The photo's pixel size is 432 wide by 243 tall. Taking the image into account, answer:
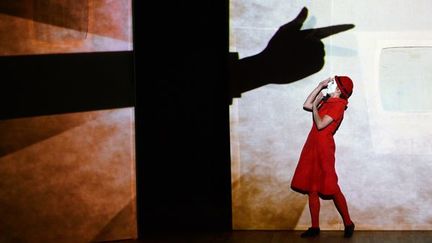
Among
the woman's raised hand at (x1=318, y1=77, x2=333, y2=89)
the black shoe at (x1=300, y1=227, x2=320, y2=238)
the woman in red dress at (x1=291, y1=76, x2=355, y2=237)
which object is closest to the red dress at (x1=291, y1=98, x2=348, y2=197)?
the woman in red dress at (x1=291, y1=76, x2=355, y2=237)

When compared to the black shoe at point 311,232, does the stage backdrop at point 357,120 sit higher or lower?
higher

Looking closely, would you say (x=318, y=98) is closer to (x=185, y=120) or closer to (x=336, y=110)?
(x=336, y=110)

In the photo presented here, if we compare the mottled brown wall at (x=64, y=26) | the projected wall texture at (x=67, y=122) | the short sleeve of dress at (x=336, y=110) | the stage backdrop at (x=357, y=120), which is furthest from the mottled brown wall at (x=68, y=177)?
the short sleeve of dress at (x=336, y=110)

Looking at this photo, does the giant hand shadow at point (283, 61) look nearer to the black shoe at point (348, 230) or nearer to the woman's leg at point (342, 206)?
the woman's leg at point (342, 206)

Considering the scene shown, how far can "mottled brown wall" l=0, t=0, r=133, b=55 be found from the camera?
15.7ft

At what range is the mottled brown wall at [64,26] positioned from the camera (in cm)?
478

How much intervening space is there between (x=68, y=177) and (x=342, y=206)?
7.63ft

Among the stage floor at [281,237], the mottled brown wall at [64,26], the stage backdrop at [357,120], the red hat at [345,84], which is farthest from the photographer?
the stage backdrop at [357,120]

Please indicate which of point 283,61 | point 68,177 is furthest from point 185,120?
point 68,177

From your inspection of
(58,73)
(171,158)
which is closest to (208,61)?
(171,158)

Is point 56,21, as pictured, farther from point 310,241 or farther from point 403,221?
point 403,221

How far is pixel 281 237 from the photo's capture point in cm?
519

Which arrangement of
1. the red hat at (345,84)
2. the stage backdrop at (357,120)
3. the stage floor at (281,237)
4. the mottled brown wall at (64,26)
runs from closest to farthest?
the mottled brown wall at (64,26), the stage floor at (281,237), the red hat at (345,84), the stage backdrop at (357,120)

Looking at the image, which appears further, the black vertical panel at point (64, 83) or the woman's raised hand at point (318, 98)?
the woman's raised hand at point (318, 98)
